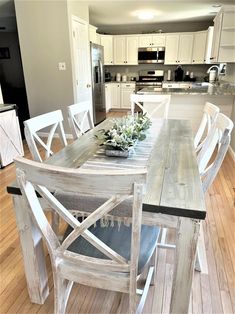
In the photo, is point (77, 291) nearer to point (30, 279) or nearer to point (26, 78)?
point (30, 279)

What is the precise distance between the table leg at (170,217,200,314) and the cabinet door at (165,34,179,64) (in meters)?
6.32

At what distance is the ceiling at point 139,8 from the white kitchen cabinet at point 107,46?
364mm

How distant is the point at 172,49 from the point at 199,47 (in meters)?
0.69

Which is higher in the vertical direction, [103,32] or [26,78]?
[103,32]

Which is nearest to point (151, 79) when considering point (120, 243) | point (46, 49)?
point (46, 49)

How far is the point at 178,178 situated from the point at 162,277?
75 cm

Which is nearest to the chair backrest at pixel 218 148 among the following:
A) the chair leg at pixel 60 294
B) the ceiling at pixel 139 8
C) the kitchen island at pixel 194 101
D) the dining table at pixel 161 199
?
the dining table at pixel 161 199

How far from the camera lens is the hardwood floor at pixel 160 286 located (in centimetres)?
129

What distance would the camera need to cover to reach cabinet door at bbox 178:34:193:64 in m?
6.05

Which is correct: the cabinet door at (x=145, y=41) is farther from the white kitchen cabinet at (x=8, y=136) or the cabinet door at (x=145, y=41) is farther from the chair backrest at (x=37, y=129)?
the chair backrest at (x=37, y=129)

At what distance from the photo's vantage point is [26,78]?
13.9 ft

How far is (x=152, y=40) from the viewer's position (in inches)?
249

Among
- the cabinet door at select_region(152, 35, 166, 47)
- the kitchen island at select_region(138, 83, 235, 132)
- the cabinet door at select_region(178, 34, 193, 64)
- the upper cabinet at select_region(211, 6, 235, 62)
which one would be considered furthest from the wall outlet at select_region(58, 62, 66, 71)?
the cabinet door at select_region(178, 34, 193, 64)

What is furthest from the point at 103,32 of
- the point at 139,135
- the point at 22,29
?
the point at 139,135
